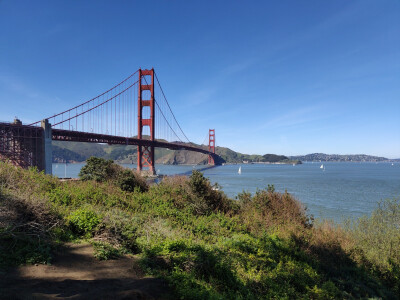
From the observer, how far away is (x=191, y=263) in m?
5.35

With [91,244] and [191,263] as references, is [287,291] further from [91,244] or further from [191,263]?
[91,244]

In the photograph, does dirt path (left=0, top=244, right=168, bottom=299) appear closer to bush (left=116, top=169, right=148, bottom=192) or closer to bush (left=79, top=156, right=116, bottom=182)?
bush (left=116, top=169, right=148, bottom=192)

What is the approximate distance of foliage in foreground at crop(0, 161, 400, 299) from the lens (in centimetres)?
510

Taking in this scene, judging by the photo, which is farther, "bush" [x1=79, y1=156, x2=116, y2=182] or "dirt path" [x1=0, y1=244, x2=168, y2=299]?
"bush" [x1=79, y1=156, x2=116, y2=182]

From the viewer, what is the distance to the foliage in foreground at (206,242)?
5.10 metres

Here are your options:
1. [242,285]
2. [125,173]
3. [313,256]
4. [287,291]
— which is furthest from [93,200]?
[313,256]

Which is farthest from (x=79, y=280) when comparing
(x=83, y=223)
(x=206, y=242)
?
(x=206, y=242)

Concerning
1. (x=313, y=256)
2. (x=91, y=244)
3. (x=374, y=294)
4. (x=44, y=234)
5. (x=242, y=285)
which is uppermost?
(x=44, y=234)

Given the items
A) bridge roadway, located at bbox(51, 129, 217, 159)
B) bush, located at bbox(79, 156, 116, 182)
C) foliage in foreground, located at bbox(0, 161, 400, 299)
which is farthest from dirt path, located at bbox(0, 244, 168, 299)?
bridge roadway, located at bbox(51, 129, 217, 159)

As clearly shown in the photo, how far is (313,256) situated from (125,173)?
36.1 ft

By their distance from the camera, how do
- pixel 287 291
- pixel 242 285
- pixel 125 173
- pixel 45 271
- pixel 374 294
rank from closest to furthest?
pixel 45 271, pixel 242 285, pixel 287 291, pixel 374 294, pixel 125 173

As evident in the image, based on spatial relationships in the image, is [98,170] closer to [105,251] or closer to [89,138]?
[105,251]

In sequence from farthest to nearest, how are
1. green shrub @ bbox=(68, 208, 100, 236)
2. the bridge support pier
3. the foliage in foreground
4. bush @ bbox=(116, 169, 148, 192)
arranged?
the bridge support pier → bush @ bbox=(116, 169, 148, 192) → green shrub @ bbox=(68, 208, 100, 236) → the foliage in foreground

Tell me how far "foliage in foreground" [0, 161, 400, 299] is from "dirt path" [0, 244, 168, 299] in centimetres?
29
